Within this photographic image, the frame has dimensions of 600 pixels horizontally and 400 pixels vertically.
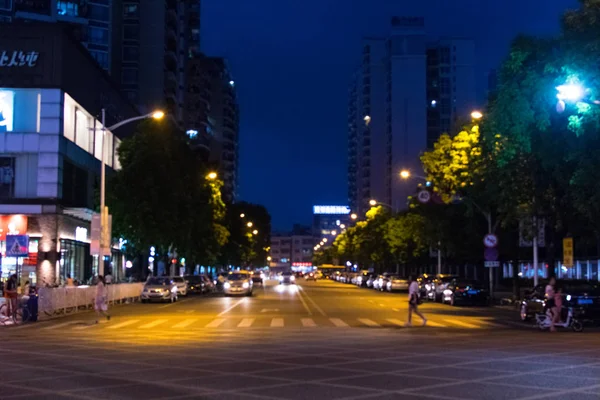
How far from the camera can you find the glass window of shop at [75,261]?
53.9 metres

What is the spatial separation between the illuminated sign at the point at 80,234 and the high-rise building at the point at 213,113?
6171cm

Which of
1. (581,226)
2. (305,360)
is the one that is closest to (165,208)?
(581,226)

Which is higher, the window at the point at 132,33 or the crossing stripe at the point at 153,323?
the window at the point at 132,33

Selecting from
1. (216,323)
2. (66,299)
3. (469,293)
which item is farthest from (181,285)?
(216,323)

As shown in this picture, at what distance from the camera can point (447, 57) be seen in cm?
15250

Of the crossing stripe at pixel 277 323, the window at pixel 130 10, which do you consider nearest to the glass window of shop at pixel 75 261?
the crossing stripe at pixel 277 323

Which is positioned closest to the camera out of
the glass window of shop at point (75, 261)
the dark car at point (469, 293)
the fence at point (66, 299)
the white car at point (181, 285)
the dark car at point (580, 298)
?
the dark car at point (580, 298)

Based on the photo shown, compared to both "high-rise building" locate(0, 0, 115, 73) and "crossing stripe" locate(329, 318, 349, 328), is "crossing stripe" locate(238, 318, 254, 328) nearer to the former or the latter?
"crossing stripe" locate(329, 318, 349, 328)

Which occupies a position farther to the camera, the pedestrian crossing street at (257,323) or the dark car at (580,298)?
the dark car at (580,298)

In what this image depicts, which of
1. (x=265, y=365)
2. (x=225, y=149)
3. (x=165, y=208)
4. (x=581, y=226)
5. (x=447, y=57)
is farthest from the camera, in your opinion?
(x=225, y=149)

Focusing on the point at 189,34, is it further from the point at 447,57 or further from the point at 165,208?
the point at 165,208

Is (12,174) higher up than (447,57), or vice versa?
(447,57)

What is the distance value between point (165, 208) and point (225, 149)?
10894cm

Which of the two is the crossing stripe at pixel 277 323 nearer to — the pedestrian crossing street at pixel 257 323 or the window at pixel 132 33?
the pedestrian crossing street at pixel 257 323
